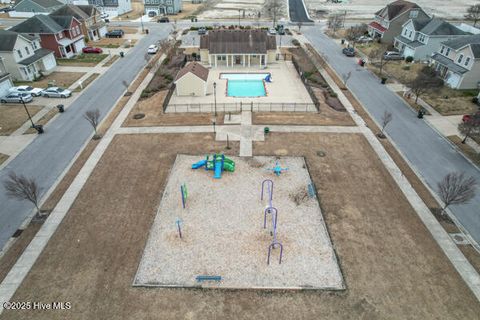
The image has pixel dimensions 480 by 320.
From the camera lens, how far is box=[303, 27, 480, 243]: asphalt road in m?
24.9

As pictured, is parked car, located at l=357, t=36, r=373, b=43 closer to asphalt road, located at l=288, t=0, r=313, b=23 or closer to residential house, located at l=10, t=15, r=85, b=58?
asphalt road, located at l=288, t=0, r=313, b=23

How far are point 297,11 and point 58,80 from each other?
78162mm

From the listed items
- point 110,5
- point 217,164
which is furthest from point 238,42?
point 110,5

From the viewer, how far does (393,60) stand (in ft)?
190

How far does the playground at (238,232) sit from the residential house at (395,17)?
174 ft

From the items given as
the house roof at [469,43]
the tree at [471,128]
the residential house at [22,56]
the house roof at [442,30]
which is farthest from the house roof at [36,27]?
the house roof at [442,30]

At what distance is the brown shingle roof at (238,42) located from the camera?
5341cm

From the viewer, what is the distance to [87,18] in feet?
221

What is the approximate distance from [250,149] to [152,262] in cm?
1549

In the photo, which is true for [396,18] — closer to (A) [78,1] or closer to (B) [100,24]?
(B) [100,24]

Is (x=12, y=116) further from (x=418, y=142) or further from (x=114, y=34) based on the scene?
(x=418, y=142)

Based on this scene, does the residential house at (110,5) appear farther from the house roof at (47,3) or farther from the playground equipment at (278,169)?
the playground equipment at (278,169)

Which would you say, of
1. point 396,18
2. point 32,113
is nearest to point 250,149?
point 32,113

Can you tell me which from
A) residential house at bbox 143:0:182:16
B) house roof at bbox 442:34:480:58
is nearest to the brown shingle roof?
house roof at bbox 442:34:480:58
